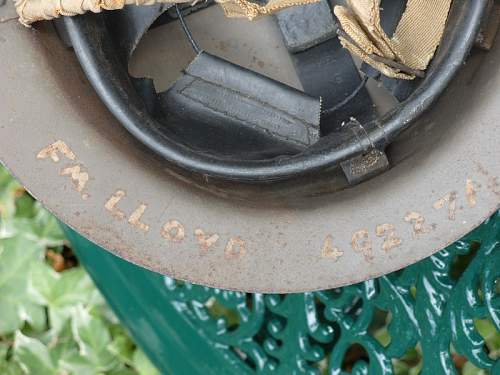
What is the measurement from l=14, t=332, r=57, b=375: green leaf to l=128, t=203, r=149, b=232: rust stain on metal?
0.81m

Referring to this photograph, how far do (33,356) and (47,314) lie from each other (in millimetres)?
97

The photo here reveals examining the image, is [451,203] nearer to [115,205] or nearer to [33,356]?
[115,205]

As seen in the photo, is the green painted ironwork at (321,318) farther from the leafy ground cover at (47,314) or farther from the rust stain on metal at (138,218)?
the rust stain on metal at (138,218)

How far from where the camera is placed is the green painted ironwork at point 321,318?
1.10m

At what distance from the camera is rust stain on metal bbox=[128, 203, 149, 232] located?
0.88 m

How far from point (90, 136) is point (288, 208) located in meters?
0.21

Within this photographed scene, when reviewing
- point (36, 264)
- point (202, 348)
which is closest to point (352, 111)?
point (202, 348)

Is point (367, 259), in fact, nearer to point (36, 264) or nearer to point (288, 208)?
point (288, 208)

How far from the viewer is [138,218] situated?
2.90ft

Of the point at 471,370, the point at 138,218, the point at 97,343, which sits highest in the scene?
the point at 138,218

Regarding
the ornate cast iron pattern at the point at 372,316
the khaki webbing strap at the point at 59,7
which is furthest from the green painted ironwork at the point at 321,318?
the khaki webbing strap at the point at 59,7

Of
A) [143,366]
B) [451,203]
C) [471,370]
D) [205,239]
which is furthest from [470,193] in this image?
[143,366]

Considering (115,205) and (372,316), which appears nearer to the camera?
(115,205)

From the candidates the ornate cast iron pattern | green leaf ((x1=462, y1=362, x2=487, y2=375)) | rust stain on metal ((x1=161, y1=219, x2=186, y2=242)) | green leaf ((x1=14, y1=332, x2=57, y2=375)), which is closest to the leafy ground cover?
green leaf ((x1=14, y1=332, x2=57, y2=375))
